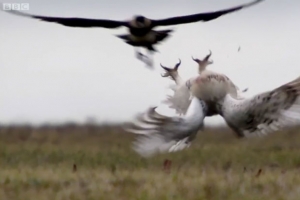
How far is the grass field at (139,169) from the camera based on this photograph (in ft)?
19.6

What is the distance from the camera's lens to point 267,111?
747 cm

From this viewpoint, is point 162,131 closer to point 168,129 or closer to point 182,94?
point 168,129

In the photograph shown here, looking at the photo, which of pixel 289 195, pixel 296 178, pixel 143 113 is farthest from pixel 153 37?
pixel 289 195

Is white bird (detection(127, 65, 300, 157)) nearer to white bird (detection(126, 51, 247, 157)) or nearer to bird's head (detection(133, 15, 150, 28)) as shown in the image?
white bird (detection(126, 51, 247, 157))

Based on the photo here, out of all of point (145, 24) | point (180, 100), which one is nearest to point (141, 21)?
point (145, 24)

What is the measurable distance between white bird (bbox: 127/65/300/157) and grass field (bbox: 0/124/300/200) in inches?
8.9

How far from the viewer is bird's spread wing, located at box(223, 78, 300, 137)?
738cm

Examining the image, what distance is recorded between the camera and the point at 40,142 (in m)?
10.7

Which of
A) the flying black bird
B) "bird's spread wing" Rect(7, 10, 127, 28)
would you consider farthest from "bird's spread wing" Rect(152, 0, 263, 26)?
"bird's spread wing" Rect(7, 10, 127, 28)

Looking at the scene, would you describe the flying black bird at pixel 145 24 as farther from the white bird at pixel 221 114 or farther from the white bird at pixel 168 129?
the white bird at pixel 168 129

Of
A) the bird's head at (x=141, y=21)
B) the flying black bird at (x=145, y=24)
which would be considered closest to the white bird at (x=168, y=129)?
the flying black bird at (x=145, y=24)

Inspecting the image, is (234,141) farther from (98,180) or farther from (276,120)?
(98,180)

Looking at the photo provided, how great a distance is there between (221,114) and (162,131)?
81 centimetres

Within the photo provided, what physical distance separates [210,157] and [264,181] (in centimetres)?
285
